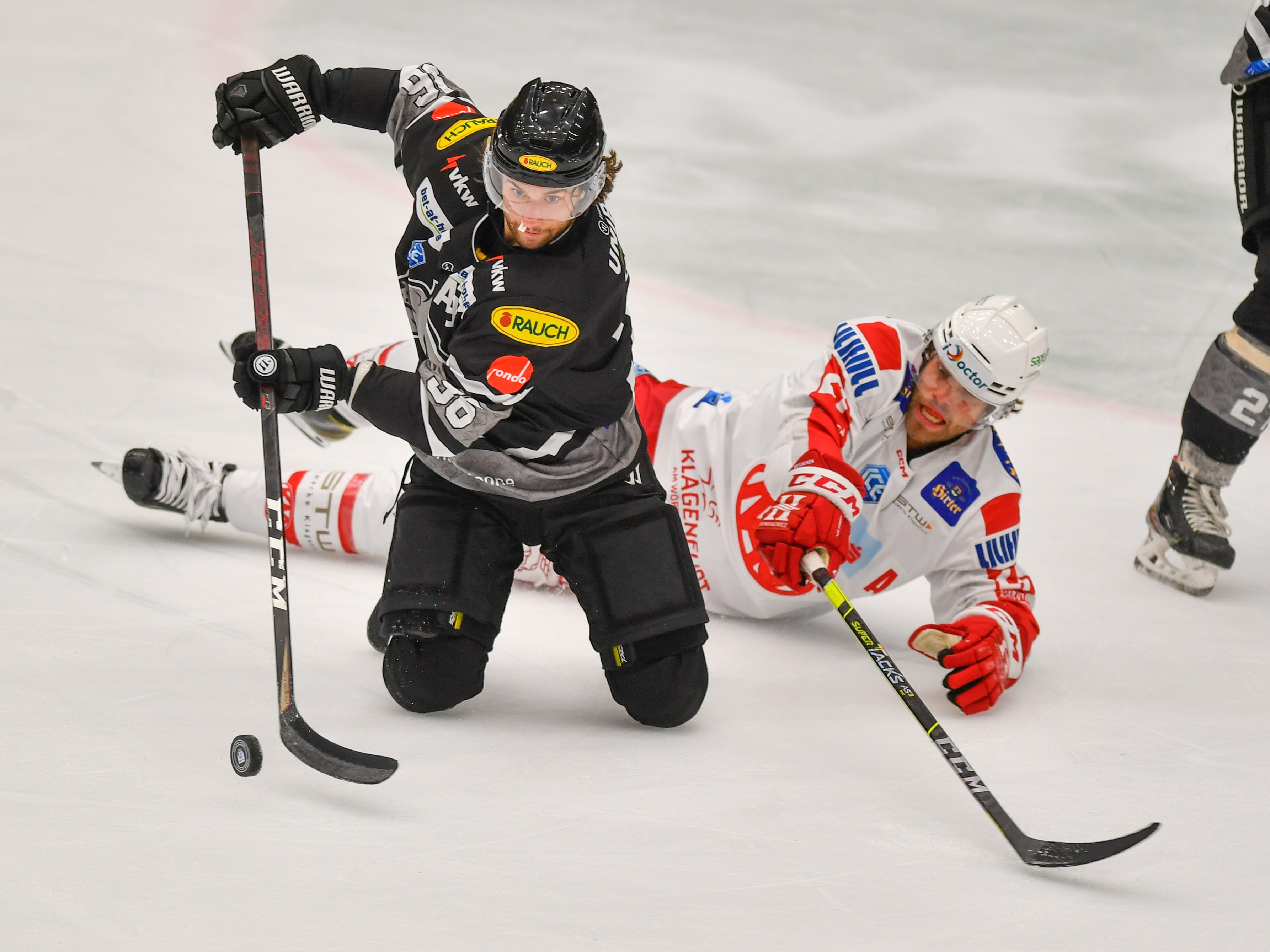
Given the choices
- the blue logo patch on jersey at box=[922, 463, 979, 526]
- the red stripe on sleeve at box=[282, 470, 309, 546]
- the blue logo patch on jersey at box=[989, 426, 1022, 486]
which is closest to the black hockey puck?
the red stripe on sleeve at box=[282, 470, 309, 546]

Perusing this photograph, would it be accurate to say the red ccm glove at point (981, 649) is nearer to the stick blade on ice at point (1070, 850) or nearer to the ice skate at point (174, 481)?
the stick blade on ice at point (1070, 850)

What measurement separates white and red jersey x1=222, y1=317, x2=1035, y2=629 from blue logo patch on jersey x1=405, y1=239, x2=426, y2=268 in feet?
1.46

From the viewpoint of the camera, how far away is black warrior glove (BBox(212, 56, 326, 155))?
106 inches

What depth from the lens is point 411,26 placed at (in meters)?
6.99

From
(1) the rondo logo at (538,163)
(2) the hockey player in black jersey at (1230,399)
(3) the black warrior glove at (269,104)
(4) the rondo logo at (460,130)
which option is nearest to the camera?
(1) the rondo logo at (538,163)

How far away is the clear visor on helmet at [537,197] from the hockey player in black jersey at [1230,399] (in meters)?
2.06

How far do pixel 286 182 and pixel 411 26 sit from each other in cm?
183

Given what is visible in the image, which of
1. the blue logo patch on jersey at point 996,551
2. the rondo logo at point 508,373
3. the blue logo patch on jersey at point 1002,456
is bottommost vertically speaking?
the blue logo patch on jersey at point 996,551

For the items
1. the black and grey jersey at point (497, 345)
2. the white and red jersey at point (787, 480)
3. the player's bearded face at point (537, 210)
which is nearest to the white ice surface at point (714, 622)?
the white and red jersey at point (787, 480)

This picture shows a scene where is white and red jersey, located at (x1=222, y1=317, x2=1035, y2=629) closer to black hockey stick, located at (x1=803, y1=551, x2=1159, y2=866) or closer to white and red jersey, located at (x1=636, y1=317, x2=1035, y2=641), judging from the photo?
white and red jersey, located at (x1=636, y1=317, x2=1035, y2=641)

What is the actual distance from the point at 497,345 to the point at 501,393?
0.08 metres

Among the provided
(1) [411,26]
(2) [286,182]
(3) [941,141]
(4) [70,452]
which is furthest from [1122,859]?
(1) [411,26]

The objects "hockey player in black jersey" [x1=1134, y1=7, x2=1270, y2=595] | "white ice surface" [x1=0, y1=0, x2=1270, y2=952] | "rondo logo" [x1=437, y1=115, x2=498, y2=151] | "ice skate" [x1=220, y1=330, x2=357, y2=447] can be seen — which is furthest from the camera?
"hockey player in black jersey" [x1=1134, y1=7, x2=1270, y2=595]

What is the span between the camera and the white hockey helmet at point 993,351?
2822mm
